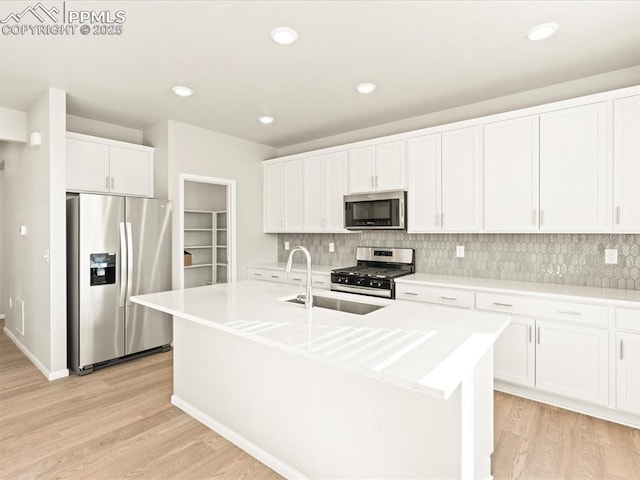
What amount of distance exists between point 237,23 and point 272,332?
1.85m

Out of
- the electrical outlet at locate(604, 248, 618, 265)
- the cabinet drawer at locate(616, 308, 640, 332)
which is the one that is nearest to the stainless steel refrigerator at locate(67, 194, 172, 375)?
the cabinet drawer at locate(616, 308, 640, 332)

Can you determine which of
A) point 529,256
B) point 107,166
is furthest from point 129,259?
point 529,256

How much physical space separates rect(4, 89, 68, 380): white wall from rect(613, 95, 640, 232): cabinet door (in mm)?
4586

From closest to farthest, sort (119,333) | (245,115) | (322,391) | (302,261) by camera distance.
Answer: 1. (322,391)
2. (119,333)
3. (245,115)
4. (302,261)

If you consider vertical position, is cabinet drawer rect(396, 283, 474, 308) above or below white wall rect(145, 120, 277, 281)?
below

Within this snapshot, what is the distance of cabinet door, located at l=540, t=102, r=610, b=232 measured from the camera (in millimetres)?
2654

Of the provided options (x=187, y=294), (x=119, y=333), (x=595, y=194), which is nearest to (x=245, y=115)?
(x=187, y=294)

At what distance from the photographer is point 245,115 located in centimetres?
386

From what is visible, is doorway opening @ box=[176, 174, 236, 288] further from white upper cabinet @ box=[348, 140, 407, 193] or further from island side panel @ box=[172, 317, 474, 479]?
island side panel @ box=[172, 317, 474, 479]

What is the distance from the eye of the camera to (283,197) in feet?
16.0

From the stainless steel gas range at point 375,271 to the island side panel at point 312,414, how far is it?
5.75 feet

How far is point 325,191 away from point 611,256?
288 centimetres

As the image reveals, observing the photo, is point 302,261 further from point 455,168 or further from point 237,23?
point 237,23

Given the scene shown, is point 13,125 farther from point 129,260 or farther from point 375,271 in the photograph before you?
point 375,271
